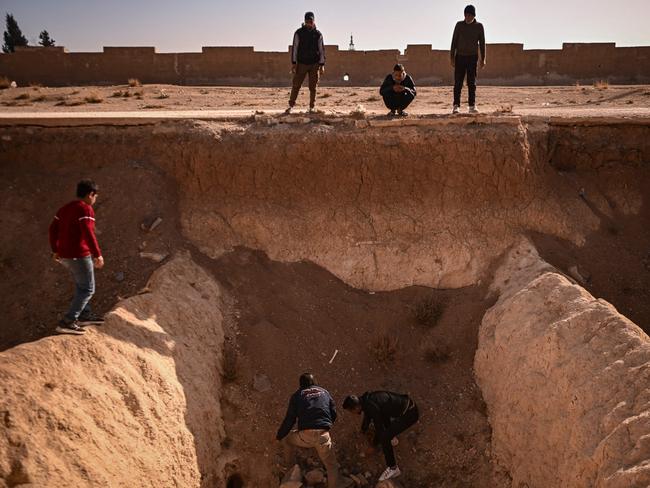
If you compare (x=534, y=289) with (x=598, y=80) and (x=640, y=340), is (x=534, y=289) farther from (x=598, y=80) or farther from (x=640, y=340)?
(x=598, y=80)

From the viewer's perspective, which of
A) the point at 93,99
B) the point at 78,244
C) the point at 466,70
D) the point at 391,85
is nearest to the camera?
the point at 78,244

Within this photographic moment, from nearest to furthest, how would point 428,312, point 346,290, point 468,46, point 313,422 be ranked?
point 313,422, point 428,312, point 346,290, point 468,46

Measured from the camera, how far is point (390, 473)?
7.30 metres

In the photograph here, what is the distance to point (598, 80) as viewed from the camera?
62.6ft

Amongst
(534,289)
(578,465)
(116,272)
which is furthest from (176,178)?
(578,465)

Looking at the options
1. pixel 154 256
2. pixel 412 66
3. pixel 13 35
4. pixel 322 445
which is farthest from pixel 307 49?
pixel 13 35

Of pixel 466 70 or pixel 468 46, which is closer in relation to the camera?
pixel 468 46

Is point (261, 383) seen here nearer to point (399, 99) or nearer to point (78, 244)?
point (78, 244)

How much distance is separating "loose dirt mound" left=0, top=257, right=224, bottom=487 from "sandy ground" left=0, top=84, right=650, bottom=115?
246 inches

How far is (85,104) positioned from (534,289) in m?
11.7

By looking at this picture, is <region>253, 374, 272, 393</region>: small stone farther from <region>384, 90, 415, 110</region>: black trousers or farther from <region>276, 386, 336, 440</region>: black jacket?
<region>384, 90, 415, 110</region>: black trousers

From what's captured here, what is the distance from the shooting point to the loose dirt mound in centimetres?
520

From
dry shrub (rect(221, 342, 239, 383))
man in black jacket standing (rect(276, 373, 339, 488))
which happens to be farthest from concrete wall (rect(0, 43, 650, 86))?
man in black jacket standing (rect(276, 373, 339, 488))

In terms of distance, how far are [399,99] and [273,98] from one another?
6.29 m
